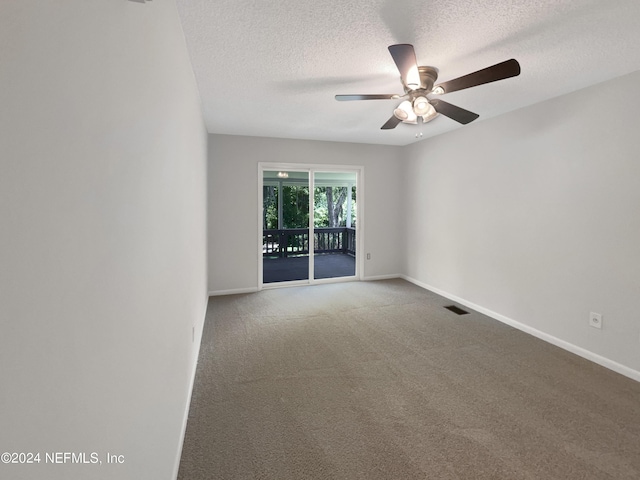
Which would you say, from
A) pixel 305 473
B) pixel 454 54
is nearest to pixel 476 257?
pixel 454 54

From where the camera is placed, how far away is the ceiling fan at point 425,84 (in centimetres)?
180

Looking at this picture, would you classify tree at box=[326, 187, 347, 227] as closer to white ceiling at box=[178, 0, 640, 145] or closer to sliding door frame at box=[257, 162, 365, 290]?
sliding door frame at box=[257, 162, 365, 290]

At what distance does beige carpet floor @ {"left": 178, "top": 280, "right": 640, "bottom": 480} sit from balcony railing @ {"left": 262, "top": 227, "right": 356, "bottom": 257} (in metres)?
1.96

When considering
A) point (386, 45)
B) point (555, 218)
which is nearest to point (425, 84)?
point (386, 45)

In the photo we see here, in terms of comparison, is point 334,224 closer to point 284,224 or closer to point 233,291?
point 284,224

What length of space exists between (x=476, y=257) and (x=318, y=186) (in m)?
2.69

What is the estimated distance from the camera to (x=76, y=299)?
0.58m

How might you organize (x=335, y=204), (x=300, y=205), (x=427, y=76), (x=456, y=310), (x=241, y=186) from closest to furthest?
1. (x=427, y=76)
2. (x=456, y=310)
3. (x=241, y=186)
4. (x=300, y=205)
5. (x=335, y=204)

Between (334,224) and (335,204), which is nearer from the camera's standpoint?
(335,204)

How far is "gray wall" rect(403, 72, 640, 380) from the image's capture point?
2576 millimetres

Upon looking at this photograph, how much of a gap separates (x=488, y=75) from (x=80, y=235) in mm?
2205

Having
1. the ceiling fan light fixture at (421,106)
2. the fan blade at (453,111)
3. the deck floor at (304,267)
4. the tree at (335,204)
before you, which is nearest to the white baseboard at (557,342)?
the deck floor at (304,267)

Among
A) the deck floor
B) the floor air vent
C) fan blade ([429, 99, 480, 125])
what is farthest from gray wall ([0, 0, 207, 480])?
the deck floor

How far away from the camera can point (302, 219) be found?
534 cm
